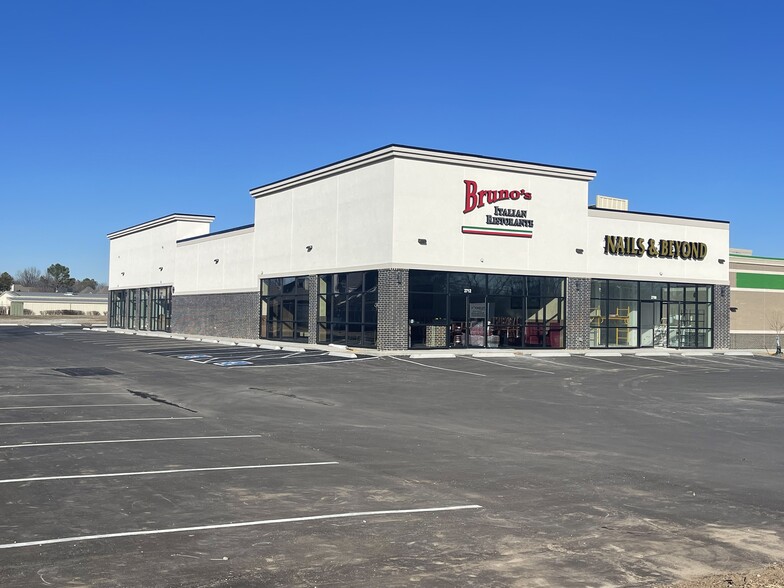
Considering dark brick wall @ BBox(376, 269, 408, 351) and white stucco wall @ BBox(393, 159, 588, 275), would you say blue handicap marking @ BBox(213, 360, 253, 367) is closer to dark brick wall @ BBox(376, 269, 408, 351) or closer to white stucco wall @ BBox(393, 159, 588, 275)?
dark brick wall @ BBox(376, 269, 408, 351)

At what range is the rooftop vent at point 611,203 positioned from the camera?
140 feet

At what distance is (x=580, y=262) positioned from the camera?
3856 cm

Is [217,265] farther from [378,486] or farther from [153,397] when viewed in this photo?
[378,486]

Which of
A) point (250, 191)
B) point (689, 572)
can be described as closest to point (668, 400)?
point (689, 572)

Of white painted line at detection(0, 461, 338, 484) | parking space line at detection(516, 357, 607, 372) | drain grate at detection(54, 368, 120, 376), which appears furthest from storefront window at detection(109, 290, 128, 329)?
white painted line at detection(0, 461, 338, 484)

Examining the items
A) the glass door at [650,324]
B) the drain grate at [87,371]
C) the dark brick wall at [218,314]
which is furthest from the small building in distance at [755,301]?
the drain grate at [87,371]

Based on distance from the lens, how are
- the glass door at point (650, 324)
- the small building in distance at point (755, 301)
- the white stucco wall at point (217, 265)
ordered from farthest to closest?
the white stucco wall at point (217, 265) < the small building in distance at point (755, 301) < the glass door at point (650, 324)

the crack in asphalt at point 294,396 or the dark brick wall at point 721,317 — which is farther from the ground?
the dark brick wall at point 721,317

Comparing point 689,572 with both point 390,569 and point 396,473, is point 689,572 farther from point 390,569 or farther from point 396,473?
point 396,473

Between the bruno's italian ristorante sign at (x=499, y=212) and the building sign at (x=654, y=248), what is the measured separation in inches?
208

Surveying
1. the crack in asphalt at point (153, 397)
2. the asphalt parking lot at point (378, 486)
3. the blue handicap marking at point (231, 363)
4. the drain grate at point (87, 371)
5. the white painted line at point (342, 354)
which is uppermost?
the white painted line at point (342, 354)

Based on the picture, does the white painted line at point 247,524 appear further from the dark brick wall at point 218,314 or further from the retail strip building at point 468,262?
the dark brick wall at point 218,314

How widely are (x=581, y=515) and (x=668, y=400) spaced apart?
13.5m

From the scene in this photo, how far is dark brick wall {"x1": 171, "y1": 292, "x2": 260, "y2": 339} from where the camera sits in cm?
4638
